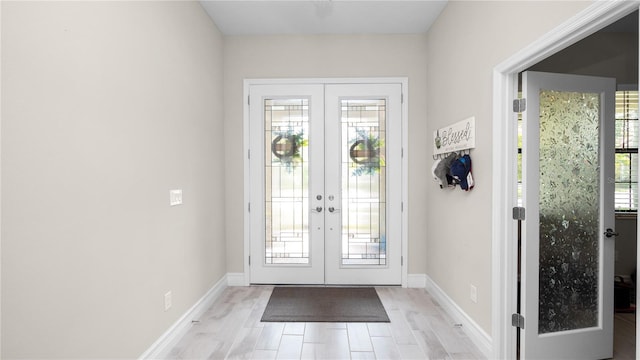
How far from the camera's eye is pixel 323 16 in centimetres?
328

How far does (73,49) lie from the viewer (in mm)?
1509

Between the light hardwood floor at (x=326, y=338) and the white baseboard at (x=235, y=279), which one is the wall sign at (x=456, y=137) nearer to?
the light hardwood floor at (x=326, y=338)

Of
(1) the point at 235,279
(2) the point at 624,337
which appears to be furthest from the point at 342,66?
(2) the point at 624,337

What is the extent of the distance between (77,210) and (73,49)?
2.50ft

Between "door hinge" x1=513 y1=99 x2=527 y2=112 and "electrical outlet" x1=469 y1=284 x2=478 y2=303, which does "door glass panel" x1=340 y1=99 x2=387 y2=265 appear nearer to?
"electrical outlet" x1=469 y1=284 x2=478 y2=303

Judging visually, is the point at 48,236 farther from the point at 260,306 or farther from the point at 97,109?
the point at 260,306

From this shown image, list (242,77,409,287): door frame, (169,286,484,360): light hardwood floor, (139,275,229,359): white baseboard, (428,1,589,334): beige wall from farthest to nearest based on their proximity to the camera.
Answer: (242,77,409,287): door frame → (169,286,484,360): light hardwood floor → (139,275,229,359): white baseboard → (428,1,589,334): beige wall

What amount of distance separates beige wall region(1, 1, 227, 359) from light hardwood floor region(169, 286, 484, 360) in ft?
1.18

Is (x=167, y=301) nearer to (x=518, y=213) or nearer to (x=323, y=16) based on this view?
(x=518, y=213)

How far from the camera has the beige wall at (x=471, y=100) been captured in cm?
194

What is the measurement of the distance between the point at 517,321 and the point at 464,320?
1.87 ft

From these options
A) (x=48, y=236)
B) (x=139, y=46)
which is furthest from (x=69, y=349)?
(x=139, y=46)

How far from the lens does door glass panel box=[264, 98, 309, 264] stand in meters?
3.71

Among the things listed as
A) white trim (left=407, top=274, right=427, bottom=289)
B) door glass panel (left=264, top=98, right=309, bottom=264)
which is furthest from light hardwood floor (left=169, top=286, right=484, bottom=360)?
door glass panel (left=264, top=98, right=309, bottom=264)
